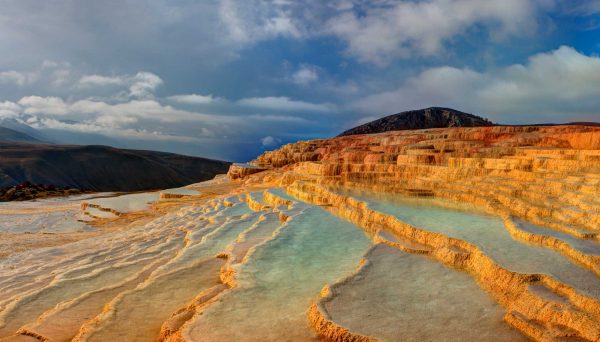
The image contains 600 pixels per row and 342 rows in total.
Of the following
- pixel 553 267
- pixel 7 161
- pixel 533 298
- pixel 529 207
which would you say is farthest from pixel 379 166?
pixel 7 161

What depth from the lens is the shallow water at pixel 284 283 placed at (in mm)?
4387

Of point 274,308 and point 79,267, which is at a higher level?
point 274,308

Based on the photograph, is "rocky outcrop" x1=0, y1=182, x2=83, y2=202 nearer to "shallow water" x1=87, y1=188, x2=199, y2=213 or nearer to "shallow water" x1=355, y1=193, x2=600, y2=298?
"shallow water" x1=87, y1=188, x2=199, y2=213

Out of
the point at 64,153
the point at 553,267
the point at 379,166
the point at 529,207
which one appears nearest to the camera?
the point at 553,267

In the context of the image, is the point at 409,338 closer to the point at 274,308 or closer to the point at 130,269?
the point at 274,308

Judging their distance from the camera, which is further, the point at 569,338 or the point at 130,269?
the point at 130,269

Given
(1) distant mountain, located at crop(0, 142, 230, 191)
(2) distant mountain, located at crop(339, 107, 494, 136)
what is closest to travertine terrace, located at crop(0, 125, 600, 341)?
(2) distant mountain, located at crop(339, 107, 494, 136)

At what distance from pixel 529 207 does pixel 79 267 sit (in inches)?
407

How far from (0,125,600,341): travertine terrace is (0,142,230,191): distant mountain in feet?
203

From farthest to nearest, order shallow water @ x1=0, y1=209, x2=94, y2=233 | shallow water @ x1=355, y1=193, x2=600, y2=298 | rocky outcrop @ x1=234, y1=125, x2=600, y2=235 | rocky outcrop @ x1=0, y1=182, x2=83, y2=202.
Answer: rocky outcrop @ x1=0, y1=182, x2=83, y2=202 → shallow water @ x1=0, y1=209, x2=94, y2=233 → rocky outcrop @ x1=234, y1=125, x2=600, y2=235 → shallow water @ x1=355, y1=193, x2=600, y2=298

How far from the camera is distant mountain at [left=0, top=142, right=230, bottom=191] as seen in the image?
64.6 m

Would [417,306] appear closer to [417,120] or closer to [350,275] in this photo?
[350,275]

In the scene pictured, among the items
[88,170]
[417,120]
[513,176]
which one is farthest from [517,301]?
[88,170]

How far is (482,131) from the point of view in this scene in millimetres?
30812
